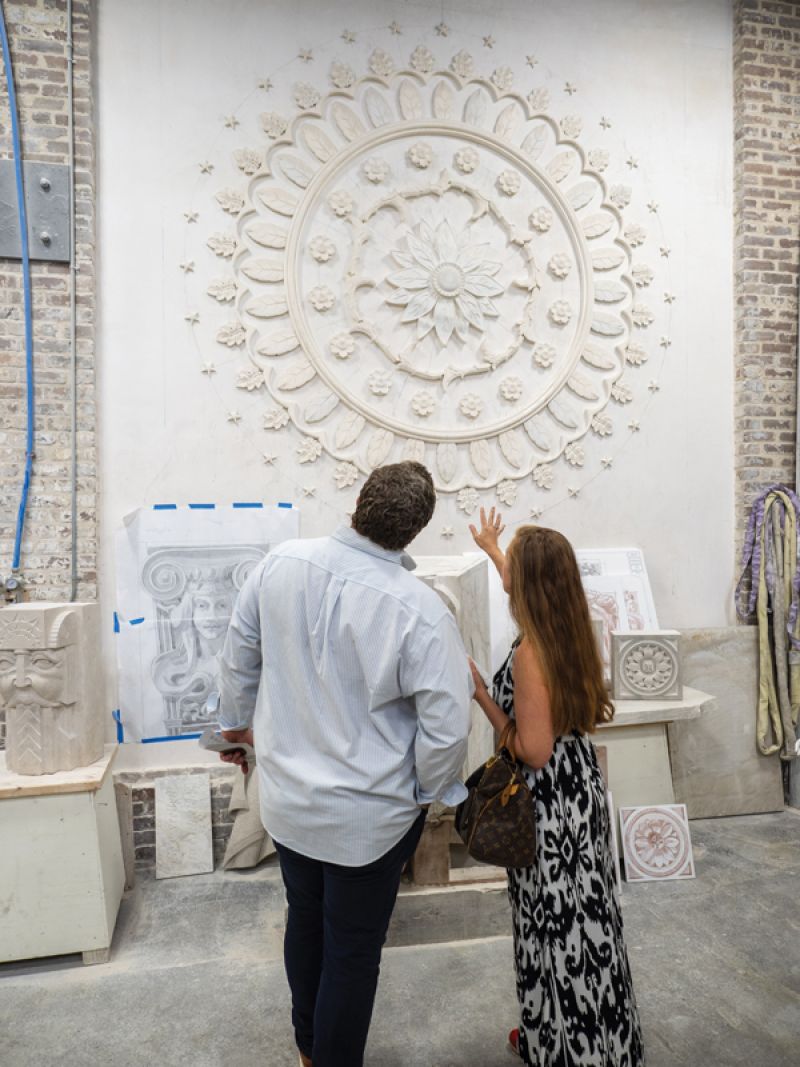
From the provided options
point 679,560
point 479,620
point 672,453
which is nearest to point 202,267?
point 479,620

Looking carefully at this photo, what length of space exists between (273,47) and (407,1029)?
4.26 metres

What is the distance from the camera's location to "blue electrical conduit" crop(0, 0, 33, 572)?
3467mm

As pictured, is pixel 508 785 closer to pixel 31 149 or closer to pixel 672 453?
pixel 672 453

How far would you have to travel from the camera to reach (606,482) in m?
4.25

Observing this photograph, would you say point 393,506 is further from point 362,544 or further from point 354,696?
point 354,696

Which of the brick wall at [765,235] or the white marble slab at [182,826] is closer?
the white marble slab at [182,826]

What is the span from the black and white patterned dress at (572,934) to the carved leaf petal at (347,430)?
210 centimetres

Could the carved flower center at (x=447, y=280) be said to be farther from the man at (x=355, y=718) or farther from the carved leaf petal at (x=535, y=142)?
the man at (x=355, y=718)

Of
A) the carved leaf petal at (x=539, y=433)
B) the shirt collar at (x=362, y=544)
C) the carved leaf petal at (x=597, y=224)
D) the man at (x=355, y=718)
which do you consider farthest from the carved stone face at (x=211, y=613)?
the carved leaf petal at (x=597, y=224)

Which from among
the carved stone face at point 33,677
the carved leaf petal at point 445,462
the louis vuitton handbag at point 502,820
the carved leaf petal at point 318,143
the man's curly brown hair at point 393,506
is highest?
the carved leaf petal at point 318,143

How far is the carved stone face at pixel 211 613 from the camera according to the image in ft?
12.2

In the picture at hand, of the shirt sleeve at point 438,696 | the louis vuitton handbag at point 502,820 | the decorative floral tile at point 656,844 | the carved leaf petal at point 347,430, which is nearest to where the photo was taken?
the shirt sleeve at point 438,696

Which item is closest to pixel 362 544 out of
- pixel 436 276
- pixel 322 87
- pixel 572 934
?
pixel 572 934

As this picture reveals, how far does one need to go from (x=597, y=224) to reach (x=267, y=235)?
1.80 metres
